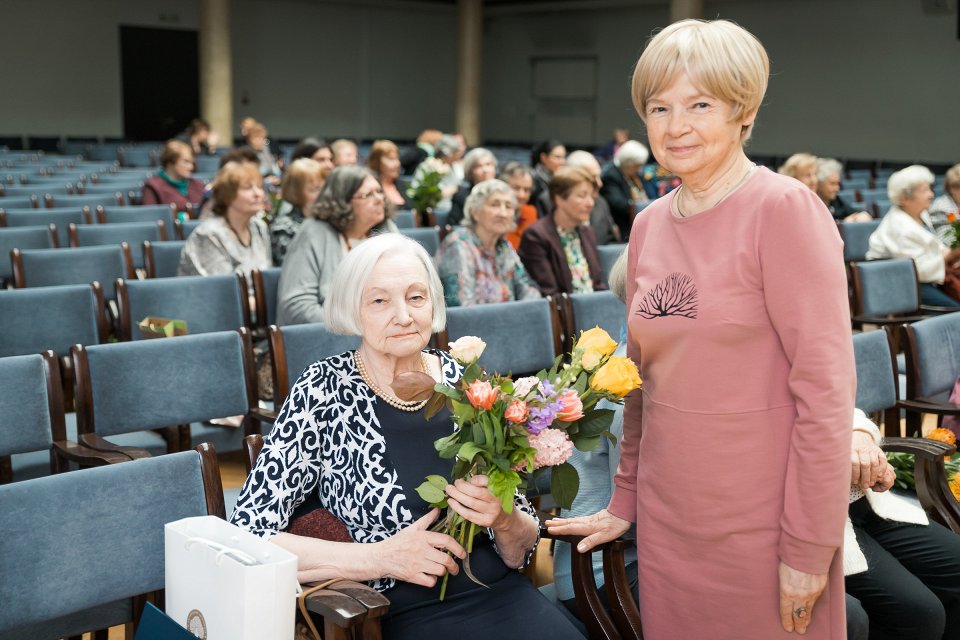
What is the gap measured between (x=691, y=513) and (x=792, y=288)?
16.4 inches

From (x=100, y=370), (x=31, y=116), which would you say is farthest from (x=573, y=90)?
(x=100, y=370)

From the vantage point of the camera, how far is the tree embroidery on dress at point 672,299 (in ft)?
4.91

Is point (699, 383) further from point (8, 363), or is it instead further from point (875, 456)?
A: point (8, 363)

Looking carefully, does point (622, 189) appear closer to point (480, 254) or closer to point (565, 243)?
point (565, 243)

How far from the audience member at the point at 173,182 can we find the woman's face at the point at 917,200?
5.20 meters

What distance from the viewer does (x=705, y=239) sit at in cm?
151

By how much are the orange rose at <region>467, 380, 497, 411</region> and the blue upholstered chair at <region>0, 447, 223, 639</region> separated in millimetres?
807

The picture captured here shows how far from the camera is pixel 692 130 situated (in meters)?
1.49

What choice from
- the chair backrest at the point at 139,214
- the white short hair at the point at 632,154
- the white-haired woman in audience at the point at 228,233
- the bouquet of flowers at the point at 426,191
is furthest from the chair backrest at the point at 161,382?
the white short hair at the point at 632,154

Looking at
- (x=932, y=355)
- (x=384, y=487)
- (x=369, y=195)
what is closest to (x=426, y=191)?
(x=369, y=195)

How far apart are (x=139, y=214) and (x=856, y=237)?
17.3 ft

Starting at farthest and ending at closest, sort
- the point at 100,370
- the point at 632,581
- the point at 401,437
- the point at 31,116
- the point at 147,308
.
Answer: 1. the point at 31,116
2. the point at 147,308
3. the point at 100,370
4. the point at 632,581
5. the point at 401,437

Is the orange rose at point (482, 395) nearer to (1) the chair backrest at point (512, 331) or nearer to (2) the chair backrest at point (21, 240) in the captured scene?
(1) the chair backrest at point (512, 331)

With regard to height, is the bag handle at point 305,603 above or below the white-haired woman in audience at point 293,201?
below
